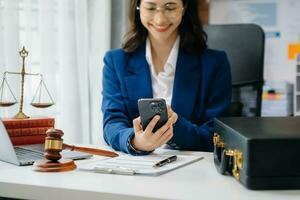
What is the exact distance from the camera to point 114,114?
138 cm

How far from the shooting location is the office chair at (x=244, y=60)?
6.29 feet

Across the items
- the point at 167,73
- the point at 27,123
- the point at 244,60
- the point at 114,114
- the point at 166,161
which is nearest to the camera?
the point at 166,161

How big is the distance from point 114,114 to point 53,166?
464mm

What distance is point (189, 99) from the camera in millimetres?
1439

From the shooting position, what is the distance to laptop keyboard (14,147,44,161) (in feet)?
3.40

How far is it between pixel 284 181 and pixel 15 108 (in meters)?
1.13

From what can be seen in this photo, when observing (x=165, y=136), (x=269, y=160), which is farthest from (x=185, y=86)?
(x=269, y=160)

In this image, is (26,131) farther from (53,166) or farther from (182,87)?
(182,87)

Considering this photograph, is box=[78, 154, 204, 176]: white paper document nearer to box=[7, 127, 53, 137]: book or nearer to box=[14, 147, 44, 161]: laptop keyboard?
box=[14, 147, 44, 161]: laptop keyboard

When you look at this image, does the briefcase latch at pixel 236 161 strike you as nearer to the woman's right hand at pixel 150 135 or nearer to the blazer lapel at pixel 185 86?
the woman's right hand at pixel 150 135

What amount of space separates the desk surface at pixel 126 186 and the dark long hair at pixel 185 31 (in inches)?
27.3

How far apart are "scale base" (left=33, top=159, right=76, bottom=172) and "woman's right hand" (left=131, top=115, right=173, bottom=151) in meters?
0.20

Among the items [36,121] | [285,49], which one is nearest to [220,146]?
[36,121]

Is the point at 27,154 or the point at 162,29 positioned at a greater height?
the point at 162,29
